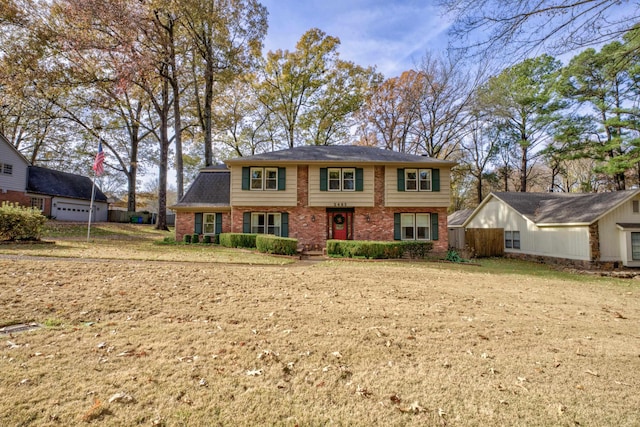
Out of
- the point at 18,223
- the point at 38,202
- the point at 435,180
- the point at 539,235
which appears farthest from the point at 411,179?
the point at 38,202

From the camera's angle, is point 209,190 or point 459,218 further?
point 459,218

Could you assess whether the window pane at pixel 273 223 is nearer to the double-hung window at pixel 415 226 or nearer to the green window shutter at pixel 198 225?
the green window shutter at pixel 198 225

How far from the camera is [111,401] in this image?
2488 mm

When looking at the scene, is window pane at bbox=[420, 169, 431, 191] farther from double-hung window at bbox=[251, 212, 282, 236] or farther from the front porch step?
double-hung window at bbox=[251, 212, 282, 236]

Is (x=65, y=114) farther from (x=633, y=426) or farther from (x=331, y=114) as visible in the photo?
(x=633, y=426)

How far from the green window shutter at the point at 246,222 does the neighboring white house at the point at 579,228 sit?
1580cm

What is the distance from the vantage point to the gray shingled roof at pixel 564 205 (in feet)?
45.6

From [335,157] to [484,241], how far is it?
33.5ft

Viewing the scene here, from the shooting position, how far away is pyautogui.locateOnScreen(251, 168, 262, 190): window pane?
52.7 ft

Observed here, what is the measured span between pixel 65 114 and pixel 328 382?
36.2m

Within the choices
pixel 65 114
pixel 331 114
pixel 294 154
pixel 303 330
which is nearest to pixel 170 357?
pixel 303 330

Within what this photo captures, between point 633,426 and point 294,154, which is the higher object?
point 294,154

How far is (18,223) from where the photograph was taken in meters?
11.4

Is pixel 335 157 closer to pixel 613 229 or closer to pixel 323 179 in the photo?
pixel 323 179
